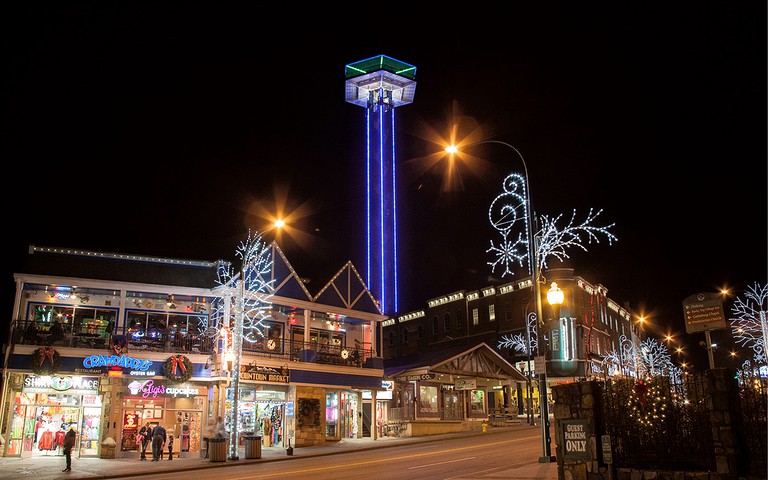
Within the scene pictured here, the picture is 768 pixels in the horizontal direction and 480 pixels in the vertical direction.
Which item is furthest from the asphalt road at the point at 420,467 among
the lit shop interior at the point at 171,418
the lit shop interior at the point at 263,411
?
the lit shop interior at the point at 263,411

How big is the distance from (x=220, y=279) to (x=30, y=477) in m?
14.5

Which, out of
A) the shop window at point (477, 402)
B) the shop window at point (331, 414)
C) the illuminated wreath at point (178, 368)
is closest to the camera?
the illuminated wreath at point (178, 368)

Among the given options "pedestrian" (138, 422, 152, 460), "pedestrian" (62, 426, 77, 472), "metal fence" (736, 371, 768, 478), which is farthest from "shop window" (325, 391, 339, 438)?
"metal fence" (736, 371, 768, 478)

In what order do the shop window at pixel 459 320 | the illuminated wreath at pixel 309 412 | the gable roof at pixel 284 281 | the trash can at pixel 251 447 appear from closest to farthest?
the trash can at pixel 251 447 < the illuminated wreath at pixel 309 412 < the gable roof at pixel 284 281 < the shop window at pixel 459 320

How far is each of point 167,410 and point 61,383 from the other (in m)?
4.90

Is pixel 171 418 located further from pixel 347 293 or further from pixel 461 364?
pixel 461 364

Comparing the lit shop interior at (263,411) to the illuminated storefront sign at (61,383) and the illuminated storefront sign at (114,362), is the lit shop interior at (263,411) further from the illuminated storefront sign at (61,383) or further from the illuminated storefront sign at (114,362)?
the illuminated storefront sign at (61,383)

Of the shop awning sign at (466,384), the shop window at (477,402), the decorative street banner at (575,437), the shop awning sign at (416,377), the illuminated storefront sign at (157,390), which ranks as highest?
the shop awning sign at (416,377)

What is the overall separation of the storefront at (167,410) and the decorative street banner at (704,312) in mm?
22286

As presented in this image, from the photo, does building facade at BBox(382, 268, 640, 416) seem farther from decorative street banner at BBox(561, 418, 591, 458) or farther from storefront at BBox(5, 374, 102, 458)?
decorative street banner at BBox(561, 418, 591, 458)

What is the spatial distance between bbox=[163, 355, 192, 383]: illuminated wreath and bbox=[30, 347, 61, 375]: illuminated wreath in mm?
4603

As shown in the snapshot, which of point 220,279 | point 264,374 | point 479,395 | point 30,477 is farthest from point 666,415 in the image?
point 479,395

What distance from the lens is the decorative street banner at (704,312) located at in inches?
797

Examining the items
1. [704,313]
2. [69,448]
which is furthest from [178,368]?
[704,313]
